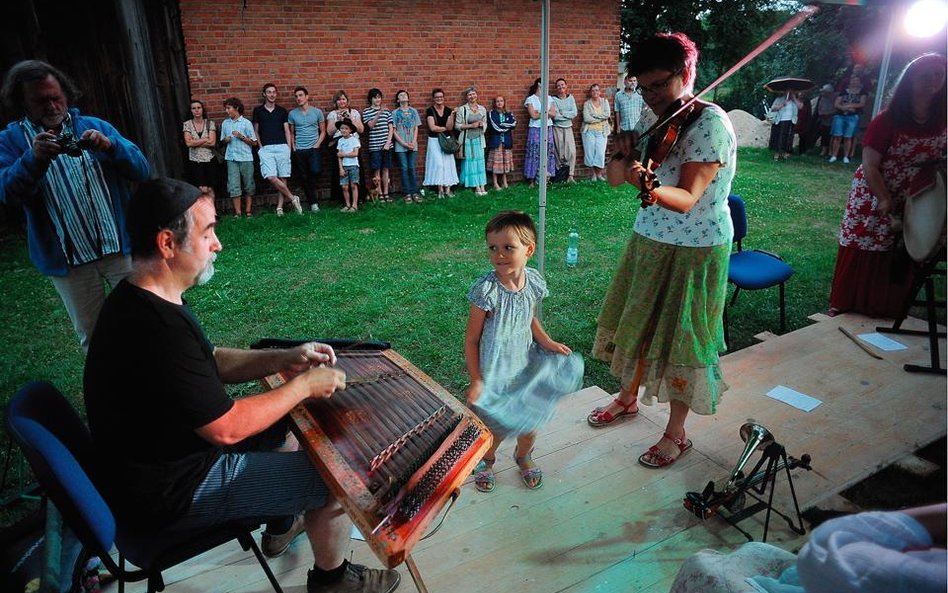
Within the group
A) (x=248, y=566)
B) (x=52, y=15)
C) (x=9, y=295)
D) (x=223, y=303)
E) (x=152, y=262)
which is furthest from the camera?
(x=52, y=15)

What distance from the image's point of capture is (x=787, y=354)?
4.34 metres

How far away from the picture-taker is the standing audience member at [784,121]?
14047mm

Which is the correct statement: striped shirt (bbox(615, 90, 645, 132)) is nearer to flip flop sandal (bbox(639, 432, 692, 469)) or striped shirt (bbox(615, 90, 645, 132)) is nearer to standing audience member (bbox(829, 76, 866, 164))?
standing audience member (bbox(829, 76, 866, 164))

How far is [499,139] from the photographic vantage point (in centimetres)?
1095

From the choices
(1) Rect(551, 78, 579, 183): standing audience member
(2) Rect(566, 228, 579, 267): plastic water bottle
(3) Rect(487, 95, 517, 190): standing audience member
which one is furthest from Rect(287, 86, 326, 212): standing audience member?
(2) Rect(566, 228, 579, 267): plastic water bottle

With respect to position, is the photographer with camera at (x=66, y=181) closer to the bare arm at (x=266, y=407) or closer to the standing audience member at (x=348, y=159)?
the bare arm at (x=266, y=407)

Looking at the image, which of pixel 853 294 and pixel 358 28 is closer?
pixel 853 294

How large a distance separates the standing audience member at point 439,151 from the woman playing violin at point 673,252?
7.86 m

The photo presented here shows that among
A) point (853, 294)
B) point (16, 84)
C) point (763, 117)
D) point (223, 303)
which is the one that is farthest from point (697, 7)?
point (16, 84)

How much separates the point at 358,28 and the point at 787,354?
8734 mm

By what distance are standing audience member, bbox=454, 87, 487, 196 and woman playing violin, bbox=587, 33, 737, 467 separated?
25.8 ft

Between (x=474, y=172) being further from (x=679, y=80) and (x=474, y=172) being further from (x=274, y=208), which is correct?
(x=679, y=80)

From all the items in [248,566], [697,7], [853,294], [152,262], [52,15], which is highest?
[697,7]

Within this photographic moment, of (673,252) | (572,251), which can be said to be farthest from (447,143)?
(673,252)
